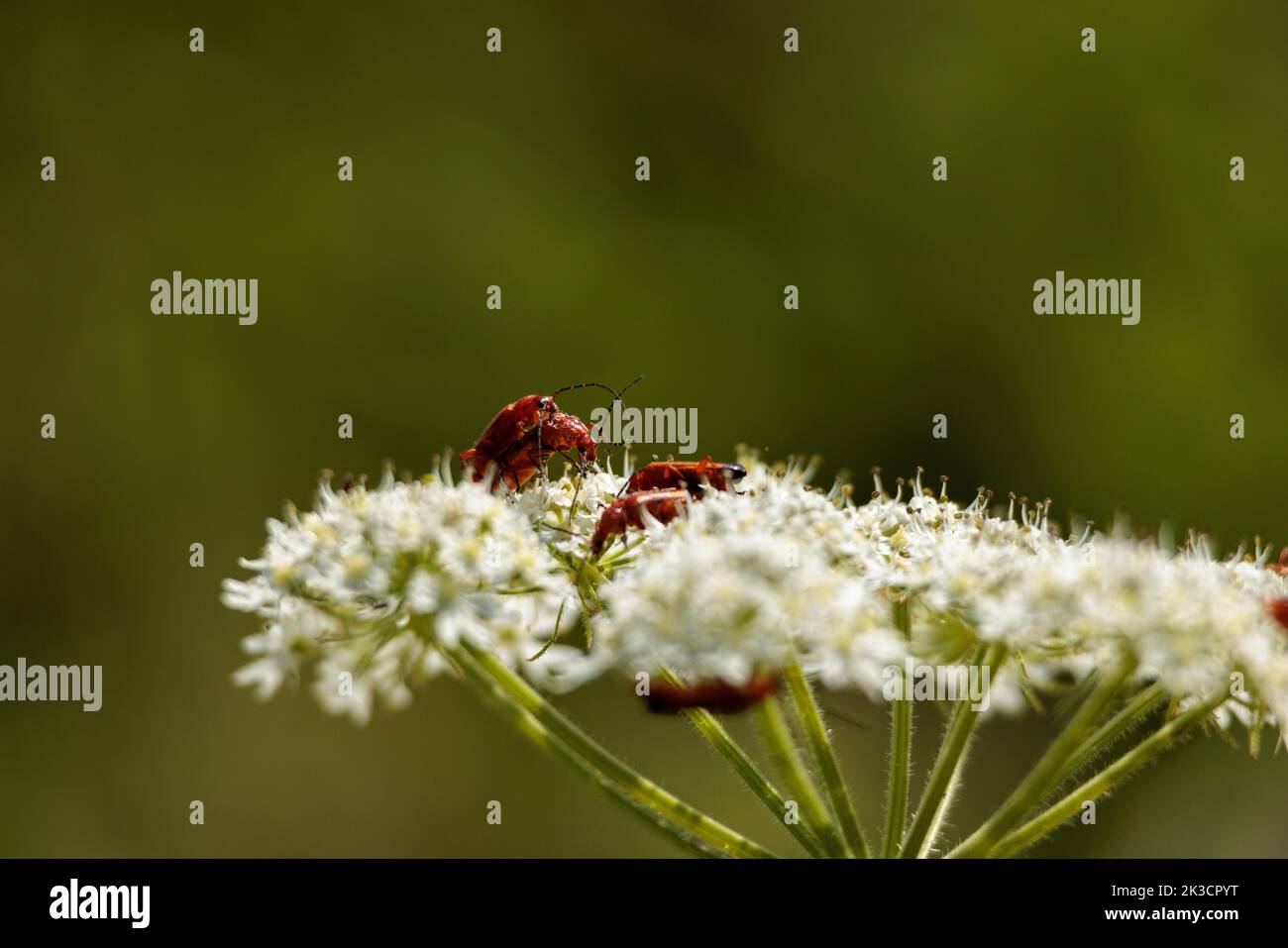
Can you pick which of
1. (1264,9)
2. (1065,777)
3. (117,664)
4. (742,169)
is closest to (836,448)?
(742,169)

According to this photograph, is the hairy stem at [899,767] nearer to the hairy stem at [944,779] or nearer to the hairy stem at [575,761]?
the hairy stem at [944,779]

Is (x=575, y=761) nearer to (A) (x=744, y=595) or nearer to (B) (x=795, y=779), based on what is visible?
(B) (x=795, y=779)

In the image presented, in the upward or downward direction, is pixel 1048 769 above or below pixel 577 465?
below

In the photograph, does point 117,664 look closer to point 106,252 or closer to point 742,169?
point 106,252

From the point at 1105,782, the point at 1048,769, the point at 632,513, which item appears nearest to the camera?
the point at 1048,769

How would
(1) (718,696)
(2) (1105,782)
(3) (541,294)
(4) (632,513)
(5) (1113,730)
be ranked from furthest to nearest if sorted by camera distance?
(3) (541,294) → (4) (632,513) → (5) (1113,730) → (2) (1105,782) → (1) (718,696)

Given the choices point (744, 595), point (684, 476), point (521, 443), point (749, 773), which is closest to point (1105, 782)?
point (749, 773)
